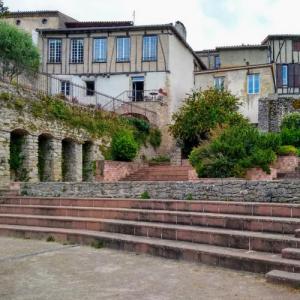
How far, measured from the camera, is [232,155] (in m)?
13.2

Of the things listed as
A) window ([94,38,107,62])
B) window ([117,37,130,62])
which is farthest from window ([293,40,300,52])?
window ([94,38,107,62])

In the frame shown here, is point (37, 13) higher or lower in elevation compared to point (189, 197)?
higher

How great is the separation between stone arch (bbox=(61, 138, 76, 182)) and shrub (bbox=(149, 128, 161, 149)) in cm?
661

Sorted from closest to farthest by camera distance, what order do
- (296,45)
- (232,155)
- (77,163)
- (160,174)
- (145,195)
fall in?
1. (145,195)
2. (232,155)
3. (160,174)
4. (77,163)
5. (296,45)

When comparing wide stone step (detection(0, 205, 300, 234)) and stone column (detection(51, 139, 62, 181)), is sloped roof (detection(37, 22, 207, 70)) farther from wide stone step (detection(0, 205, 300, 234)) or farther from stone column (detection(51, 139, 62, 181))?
wide stone step (detection(0, 205, 300, 234))

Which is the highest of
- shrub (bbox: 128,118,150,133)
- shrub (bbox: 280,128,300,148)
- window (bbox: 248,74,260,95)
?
window (bbox: 248,74,260,95)

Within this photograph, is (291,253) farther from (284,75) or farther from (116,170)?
(284,75)

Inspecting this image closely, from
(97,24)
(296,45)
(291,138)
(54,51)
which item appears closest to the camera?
(291,138)

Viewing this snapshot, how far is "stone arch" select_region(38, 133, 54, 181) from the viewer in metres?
16.8

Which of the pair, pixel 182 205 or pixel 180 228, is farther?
pixel 182 205

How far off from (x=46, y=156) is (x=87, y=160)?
8.70 feet

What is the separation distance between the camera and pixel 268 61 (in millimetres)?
33812

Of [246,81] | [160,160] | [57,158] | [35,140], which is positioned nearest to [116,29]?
[246,81]

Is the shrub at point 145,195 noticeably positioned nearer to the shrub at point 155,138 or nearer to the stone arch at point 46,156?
the stone arch at point 46,156
